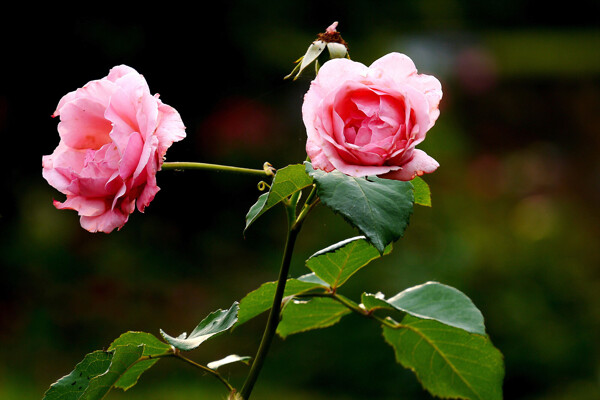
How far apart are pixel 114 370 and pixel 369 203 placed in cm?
23

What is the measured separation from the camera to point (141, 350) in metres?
0.53

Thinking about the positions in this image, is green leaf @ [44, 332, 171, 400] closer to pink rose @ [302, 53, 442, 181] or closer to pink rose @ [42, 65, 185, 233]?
pink rose @ [42, 65, 185, 233]

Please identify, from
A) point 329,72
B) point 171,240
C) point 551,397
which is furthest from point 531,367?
point 329,72

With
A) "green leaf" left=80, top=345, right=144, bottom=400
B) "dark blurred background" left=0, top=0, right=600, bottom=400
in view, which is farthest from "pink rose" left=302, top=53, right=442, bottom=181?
"dark blurred background" left=0, top=0, right=600, bottom=400

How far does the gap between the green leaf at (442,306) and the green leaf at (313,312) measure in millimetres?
65

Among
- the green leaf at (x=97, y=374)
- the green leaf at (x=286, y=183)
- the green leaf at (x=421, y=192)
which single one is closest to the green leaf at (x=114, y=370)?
the green leaf at (x=97, y=374)

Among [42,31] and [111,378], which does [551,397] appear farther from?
[42,31]

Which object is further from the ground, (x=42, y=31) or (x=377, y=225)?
(x=377, y=225)

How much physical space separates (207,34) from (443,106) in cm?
168

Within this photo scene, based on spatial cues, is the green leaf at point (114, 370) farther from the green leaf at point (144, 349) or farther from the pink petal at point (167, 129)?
the pink petal at point (167, 129)

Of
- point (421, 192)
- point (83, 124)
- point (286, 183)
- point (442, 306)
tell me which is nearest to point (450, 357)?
point (442, 306)

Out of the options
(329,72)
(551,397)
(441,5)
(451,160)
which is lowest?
(551,397)

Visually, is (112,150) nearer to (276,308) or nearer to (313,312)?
(276,308)

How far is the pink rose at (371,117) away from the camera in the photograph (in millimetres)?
459
